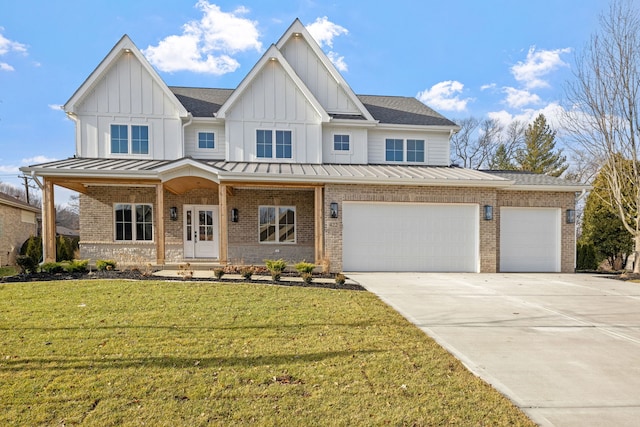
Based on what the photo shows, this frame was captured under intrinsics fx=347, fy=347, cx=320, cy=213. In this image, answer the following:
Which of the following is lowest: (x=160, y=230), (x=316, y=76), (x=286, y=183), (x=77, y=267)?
(x=77, y=267)

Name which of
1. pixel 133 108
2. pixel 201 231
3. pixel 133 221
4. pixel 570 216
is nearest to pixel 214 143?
pixel 133 108

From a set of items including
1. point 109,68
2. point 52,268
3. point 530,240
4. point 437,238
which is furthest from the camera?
point 109,68

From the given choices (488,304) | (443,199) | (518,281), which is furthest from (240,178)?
(518,281)

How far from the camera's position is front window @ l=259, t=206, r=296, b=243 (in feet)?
48.2

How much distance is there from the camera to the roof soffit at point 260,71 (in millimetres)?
14203

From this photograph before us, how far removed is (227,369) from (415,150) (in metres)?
14.1

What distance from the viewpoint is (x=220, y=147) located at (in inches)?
588

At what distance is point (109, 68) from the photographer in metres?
14.2

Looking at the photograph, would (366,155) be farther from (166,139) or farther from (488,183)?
(166,139)

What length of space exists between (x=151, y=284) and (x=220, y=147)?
7758 mm

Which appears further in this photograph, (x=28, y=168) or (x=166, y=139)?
(x=166, y=139)

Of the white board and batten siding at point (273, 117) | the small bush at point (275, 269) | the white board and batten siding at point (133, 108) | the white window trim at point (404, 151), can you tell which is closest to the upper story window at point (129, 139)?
the white board and batten siding at point (133, 108)

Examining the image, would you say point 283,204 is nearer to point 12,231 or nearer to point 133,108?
point 133,108

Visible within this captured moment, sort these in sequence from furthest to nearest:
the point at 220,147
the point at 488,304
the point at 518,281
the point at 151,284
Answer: the point at 220,147 → the point at 518,281 → the point at 151,284 → the point at 488,304
